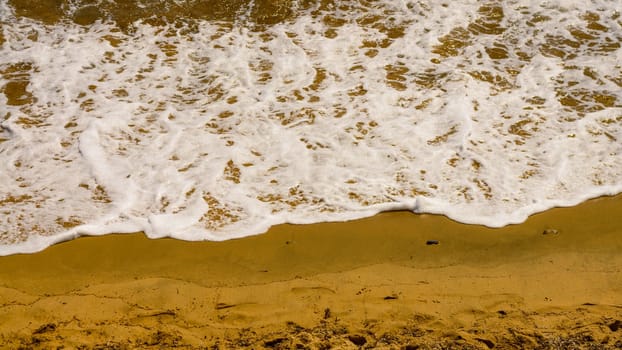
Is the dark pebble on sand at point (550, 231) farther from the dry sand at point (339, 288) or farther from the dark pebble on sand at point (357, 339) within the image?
the dark pebble on sand at point (357, 339)

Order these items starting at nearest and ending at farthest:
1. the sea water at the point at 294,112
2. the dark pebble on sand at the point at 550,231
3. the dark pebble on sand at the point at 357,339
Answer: the dark pebble on sand at the point at 357,339 → the dark pebble on sand at the point at 550,231 → the sea water at the point at 294,112

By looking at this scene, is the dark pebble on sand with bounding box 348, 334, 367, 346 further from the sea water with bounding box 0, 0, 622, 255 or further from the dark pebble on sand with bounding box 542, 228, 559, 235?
the dark pebble on sand with bounding box 542, 228, 559, 235

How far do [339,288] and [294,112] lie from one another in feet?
10.0

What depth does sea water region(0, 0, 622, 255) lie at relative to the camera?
565 centimetres

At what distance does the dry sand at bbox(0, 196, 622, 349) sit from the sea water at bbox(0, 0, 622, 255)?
9.9 inches

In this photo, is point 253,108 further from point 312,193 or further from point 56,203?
point 56,203

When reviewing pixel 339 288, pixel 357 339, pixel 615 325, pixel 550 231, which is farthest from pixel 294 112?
pixel 615 325

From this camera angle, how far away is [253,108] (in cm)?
724

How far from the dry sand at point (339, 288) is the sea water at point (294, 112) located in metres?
0.25

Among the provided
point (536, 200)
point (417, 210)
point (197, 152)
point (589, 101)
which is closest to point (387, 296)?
point (417, 210)

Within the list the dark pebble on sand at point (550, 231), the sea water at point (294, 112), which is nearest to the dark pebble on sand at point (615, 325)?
the dark pebble on sand at point (550, 231)

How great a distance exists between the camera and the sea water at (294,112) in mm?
5648

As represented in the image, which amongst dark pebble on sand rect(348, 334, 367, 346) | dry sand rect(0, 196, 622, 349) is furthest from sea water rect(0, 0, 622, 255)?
dark pebble on sand rect(348, 334, 367, 346)

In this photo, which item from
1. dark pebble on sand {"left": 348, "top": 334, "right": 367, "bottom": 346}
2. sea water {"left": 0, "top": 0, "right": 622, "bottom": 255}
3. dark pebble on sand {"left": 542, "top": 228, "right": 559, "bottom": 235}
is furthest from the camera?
sea water {"left": 0, "top": 0, "right": 622, "bottom": 255}
